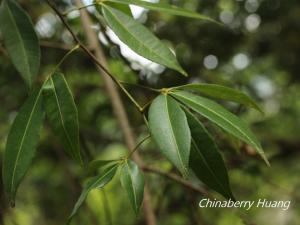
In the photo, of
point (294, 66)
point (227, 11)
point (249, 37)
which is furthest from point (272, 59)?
point (227, 11)

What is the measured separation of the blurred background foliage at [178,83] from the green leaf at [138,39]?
523 millimetres

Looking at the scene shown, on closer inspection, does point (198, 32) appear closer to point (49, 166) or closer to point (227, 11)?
point (227, 11)

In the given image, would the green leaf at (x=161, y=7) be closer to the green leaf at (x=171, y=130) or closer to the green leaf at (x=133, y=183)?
the green leaf at (x=171, y=130)

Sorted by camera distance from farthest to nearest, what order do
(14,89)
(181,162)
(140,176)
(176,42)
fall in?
1. (176,42)
2. (14,89)
3. (140,176)
4. (181,162)

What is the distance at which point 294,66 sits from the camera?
2529mm

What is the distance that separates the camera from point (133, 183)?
737 millimetres

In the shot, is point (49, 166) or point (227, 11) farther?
point (49, 166)

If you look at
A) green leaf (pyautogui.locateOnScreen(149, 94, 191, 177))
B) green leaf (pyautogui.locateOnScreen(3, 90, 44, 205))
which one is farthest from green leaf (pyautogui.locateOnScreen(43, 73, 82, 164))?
green leaf (pyautogui.locateOnScreen(149, 94, 191, 177))

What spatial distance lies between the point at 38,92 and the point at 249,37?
168cm

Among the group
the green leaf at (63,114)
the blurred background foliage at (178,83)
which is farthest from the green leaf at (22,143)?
the blurred background foliage at (178,83)

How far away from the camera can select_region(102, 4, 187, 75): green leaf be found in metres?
0.71

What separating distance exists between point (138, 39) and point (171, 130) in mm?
158

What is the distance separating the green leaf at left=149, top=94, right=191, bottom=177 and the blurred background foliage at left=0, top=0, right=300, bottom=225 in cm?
51

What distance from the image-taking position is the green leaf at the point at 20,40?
0.76m
